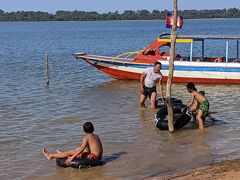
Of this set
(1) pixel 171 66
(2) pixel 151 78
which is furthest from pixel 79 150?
(2) pixel 151 78

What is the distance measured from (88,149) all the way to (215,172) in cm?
269

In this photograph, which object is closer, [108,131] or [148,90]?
[108,131]

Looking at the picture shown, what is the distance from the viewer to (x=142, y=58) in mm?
22844

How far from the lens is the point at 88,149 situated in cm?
1034

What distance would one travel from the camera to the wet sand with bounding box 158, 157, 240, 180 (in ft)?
27.6

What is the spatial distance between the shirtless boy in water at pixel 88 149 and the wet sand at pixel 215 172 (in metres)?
1.50

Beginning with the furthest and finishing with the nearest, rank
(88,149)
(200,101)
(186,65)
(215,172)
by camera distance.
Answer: (186,65), (200,101), (88,149), (215,172)

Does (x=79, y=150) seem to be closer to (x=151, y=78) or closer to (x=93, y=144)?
(x=93, y=144)

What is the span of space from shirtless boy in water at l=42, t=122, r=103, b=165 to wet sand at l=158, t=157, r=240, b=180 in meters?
1.50

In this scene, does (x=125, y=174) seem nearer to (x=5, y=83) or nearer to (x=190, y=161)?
(x=190, y=161)

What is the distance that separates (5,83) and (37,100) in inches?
232

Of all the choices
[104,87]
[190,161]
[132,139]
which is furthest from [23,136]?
[104,87]

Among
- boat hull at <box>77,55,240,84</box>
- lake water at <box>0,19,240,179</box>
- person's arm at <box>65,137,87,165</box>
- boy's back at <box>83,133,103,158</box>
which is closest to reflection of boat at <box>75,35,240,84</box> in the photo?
boat hull at <box>77,55,240,84</box>

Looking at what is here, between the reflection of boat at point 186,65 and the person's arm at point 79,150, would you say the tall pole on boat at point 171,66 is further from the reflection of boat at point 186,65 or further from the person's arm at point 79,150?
the reflection of boat at point 186,65
